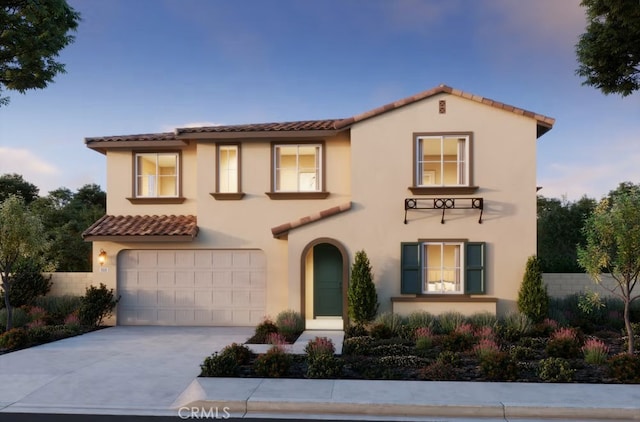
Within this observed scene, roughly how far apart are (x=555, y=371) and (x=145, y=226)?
12606 millimetres

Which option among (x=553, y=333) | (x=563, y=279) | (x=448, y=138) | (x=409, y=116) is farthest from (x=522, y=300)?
(x=409, y=116)

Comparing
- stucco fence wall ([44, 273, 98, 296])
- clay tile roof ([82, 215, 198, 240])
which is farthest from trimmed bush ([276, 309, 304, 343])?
stucco fence wall ([44, 273, 98, 296])

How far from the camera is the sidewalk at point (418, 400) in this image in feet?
22.3

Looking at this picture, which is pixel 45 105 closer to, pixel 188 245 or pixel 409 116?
pixel 188 245

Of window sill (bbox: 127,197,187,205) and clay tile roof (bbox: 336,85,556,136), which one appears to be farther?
window sill (bbox: 127,197,187,205)

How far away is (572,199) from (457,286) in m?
23.4

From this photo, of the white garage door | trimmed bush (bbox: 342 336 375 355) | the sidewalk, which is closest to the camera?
the sidewalk

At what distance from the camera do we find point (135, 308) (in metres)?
15.3

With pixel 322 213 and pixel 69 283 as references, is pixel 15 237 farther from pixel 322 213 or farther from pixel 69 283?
pixel 322 213

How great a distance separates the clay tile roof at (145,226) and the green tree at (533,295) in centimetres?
1039

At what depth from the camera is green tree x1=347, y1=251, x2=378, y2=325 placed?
13.0 m

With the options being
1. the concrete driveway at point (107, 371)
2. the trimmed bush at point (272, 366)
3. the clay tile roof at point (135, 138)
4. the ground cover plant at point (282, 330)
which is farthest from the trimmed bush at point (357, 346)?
the clay tile roof at point (135, 138)

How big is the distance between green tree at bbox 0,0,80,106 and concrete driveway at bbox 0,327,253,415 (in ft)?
28.2

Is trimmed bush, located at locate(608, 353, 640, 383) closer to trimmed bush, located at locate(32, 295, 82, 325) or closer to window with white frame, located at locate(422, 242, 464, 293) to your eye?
window with white frame, located at locate(422, 242, 464, 293)
